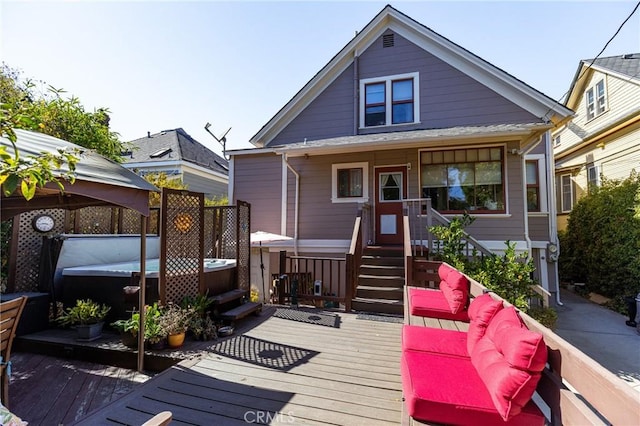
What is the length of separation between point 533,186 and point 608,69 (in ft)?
19.7

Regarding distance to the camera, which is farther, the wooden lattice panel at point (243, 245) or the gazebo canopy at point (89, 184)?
the wooden lattice panel at point (243, 245)

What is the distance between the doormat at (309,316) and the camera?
4938mm

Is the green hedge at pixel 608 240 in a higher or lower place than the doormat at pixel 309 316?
higher

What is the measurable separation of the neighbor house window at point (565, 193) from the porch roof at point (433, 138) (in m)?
6.57

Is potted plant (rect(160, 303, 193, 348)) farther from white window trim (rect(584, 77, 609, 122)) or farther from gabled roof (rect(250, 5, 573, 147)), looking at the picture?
white window trim (rect(584, 77, 609, 122))

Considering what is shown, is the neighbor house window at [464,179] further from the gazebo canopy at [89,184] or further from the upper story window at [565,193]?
the gazebo canopy at [89,184]

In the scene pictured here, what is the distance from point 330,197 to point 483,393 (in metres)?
7.16

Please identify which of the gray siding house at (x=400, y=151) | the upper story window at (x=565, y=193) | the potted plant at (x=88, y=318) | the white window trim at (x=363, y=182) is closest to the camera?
the potted plant at (x=88, y=318)

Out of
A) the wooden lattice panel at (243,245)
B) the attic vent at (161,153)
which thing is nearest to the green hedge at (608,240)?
the wooden lattice panel at (243,245)

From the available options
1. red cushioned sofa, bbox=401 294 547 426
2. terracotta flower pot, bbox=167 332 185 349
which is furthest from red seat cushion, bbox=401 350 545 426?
terracotta flower pot, bbox=167 332 185 349

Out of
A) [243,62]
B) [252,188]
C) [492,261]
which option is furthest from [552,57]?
[252,188]

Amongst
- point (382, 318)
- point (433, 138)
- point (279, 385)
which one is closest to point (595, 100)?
point (433, 138)

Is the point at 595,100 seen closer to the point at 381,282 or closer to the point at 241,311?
the point at 381,282

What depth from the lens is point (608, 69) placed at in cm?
1030
